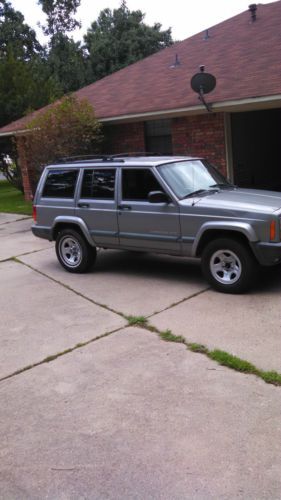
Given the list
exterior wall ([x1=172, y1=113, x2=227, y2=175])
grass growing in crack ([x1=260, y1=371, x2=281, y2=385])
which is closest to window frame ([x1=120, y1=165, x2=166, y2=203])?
grass growing in crack ([x1=260, y1=371, x2=281, y2=385])

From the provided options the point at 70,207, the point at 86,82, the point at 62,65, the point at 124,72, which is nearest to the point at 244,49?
the point at 124,72

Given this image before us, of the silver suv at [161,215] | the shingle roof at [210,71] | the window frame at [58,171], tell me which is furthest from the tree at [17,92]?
the silver suv at [161,215]

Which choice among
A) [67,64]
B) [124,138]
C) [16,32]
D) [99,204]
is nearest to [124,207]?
[99,204]

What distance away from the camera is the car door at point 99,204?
23.9 feet

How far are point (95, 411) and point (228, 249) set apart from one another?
9.93 ft

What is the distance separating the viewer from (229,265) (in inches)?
248

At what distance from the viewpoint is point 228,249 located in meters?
6.16

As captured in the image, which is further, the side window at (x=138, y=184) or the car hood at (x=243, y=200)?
the side window at (x=138, y=184)

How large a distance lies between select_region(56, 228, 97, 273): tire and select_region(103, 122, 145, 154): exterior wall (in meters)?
5.65

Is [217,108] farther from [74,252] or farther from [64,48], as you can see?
[64,48]

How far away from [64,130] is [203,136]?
341cm

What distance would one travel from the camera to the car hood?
599 centimetres

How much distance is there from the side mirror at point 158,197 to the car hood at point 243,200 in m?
0.38

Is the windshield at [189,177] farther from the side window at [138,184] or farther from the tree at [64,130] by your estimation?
the tree at [64,130]
